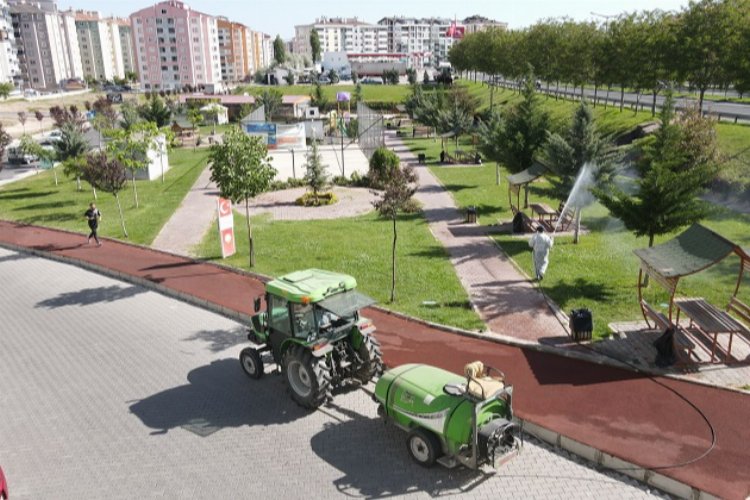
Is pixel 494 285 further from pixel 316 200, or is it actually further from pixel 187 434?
pixel 316 200

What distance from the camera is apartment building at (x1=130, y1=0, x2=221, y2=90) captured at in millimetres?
120688

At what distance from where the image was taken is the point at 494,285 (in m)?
16.5

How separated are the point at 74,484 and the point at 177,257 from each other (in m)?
11.8

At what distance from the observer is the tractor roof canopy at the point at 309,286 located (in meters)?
10.6

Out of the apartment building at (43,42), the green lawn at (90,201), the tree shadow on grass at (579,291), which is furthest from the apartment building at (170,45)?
the tree shadow on grass at (579,291)

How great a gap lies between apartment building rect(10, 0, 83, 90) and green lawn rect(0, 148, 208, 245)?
105 m

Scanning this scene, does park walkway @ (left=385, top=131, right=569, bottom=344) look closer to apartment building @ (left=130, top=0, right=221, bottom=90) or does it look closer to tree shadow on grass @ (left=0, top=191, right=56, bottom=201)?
tree shadow on grass @ (left=0, top=191, right=56, bottom=201)

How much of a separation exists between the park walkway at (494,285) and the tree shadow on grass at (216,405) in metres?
5.34

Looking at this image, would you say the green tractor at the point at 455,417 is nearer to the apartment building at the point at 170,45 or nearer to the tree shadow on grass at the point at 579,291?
the tree shadow on grass at the point at 579,291

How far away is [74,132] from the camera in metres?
32.4

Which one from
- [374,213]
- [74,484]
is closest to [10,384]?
[74,484]

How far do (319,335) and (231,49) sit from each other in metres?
150

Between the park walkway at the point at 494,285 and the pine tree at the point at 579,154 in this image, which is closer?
the park walkway at the point at 494,285

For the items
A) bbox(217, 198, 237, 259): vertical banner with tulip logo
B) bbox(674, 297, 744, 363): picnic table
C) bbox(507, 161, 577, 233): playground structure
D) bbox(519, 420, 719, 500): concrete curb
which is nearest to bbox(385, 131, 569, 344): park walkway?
bbox(507, 161, 577, 233): playground structure
